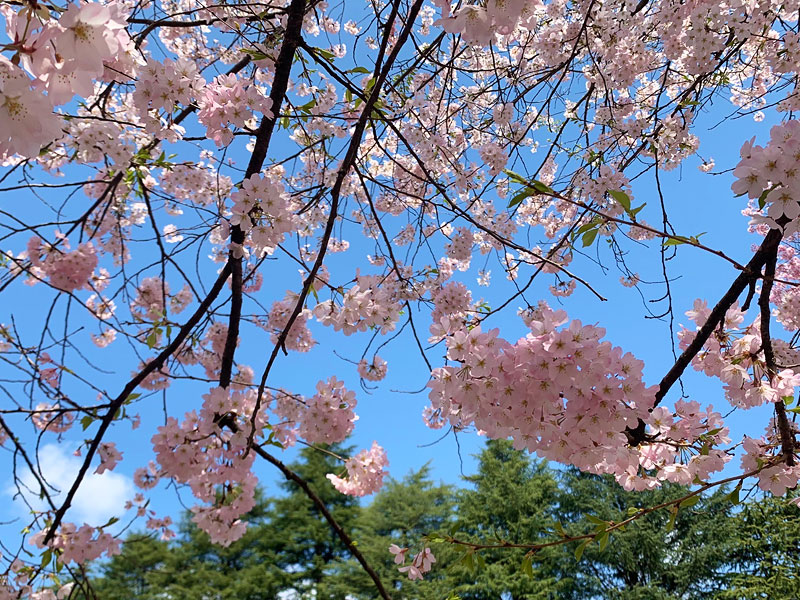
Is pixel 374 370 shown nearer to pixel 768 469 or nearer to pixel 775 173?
pixel 768 469

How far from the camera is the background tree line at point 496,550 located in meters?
9.23

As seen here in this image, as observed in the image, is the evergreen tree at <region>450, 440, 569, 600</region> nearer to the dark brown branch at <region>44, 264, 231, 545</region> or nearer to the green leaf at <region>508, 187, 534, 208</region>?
the dark brown branch at <region>44, 264, 231, 545</region>

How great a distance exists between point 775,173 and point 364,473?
6.45 ft

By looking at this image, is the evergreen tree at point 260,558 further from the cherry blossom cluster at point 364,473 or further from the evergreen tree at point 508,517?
the cherry blossom cluster at point 364,473

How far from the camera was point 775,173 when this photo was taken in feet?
3.41

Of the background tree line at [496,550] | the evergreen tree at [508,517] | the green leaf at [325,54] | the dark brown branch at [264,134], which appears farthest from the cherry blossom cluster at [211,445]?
the evergreen tree at [508,517]

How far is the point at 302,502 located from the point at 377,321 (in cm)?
1265

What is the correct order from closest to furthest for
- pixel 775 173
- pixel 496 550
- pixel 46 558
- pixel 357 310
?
pixel 775 173
pixel 357 310
pixel 46 558
pixel 496 550

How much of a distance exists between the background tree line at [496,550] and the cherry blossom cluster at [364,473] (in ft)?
23.1

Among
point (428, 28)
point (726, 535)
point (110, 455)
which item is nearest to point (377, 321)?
point (110, 455)

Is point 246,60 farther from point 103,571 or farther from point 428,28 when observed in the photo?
point 103,571

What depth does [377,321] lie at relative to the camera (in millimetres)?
1947

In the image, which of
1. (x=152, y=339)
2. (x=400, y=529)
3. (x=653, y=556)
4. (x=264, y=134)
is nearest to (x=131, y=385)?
(x=152, y=339)

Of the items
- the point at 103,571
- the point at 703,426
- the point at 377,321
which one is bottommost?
the point at 703,426
